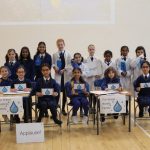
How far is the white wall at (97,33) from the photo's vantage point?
27.9 ft

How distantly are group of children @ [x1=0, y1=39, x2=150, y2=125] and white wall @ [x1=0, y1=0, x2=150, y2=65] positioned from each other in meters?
2.53

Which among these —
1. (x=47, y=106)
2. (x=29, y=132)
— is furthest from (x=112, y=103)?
(x=29, y=132)

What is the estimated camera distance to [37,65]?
5961 mm

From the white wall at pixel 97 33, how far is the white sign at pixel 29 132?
4.51 metres

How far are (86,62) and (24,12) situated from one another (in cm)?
306

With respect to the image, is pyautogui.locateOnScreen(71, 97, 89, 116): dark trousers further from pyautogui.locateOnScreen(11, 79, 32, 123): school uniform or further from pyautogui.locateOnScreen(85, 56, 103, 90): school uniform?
pyautogui.locateOnScreen(85, 56, 103, 90): school uniform

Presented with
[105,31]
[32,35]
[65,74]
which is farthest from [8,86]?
[105,31]

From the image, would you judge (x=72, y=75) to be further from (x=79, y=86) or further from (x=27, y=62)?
(x=27, y=62)

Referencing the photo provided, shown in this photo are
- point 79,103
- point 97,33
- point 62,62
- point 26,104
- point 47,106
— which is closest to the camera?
point 26,104

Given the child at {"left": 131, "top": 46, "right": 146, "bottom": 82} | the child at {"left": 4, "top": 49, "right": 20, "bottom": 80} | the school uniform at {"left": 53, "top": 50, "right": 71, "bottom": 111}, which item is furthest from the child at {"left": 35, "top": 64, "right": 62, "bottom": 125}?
the child at {"left": 131, "top": 46, "right": 146, "bottom": 82}

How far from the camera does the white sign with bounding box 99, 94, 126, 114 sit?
15.1 feet

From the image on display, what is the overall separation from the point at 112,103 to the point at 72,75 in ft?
3.60

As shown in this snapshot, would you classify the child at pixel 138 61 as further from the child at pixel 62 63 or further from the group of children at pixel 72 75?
the child at pixel 62 63

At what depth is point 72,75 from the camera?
5449 millimetres
